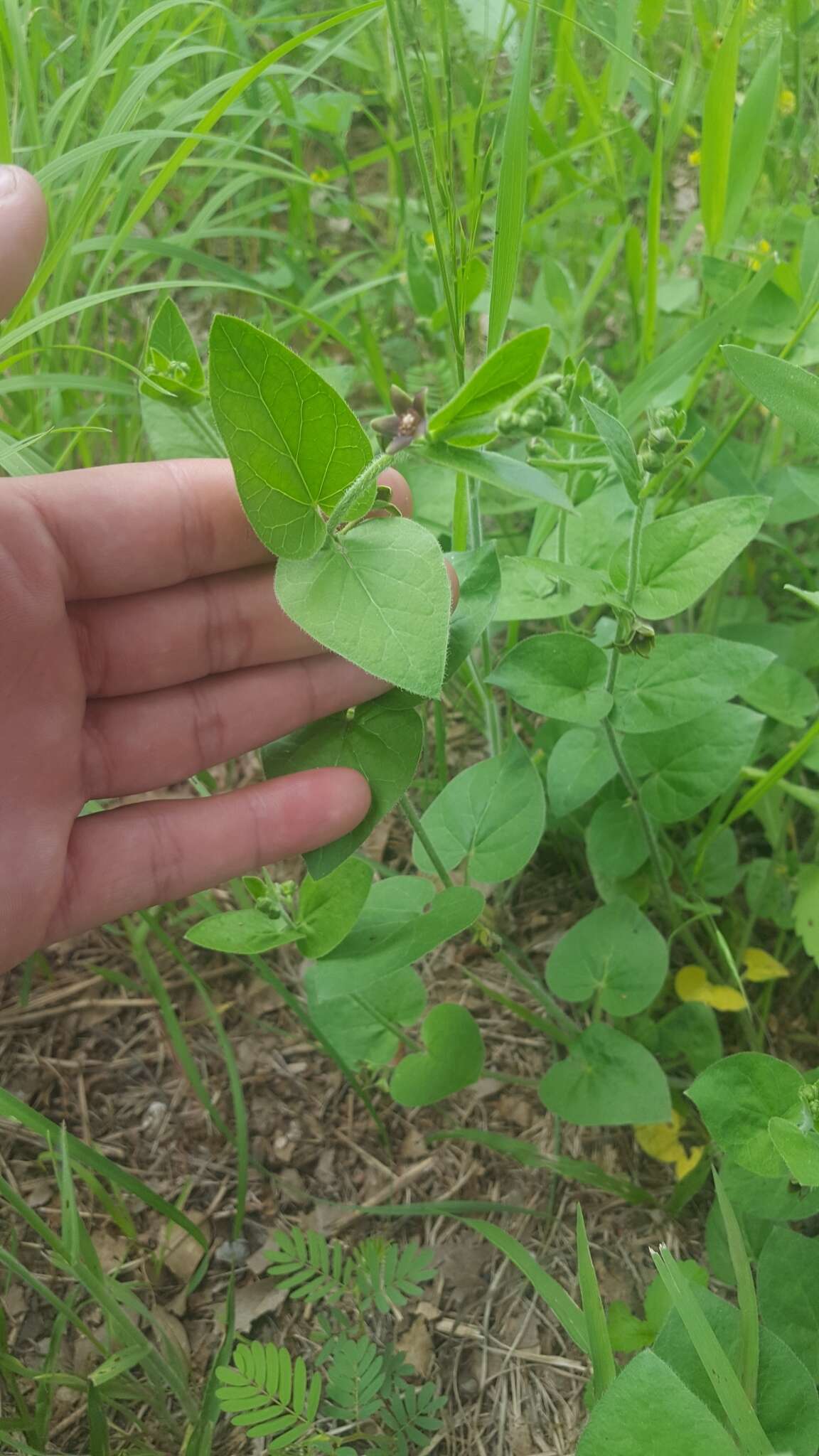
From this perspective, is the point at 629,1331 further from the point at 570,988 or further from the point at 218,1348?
the point at 218,1348

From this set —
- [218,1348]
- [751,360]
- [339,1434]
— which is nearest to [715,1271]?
[339,1434]

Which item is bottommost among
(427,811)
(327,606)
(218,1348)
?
(218,1348)

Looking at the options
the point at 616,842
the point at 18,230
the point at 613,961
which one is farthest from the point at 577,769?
the point at 18,230

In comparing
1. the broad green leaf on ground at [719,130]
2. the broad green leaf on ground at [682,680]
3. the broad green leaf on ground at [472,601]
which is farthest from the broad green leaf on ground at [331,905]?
the broad green leaf on ground at [719,130]

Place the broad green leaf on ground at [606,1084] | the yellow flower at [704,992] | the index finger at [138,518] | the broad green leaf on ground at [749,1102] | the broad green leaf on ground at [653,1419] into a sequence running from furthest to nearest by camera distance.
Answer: the yellow flower at [704,992] < the broad green leaf on ground at [606,1084] < the index finger at [138,518] < the broad green leaf on ground at [749,1102] < the broad green leaf on ground at [653,1419]

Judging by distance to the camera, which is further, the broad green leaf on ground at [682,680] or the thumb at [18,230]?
the broad green leaf on ground at [682,680]

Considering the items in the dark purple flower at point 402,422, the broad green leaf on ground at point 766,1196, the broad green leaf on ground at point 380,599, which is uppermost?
the dark purple flower at point 402,422

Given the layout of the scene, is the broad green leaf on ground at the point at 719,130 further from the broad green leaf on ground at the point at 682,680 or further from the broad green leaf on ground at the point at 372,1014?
the broad green leaf on ground at the point at 372,1014
